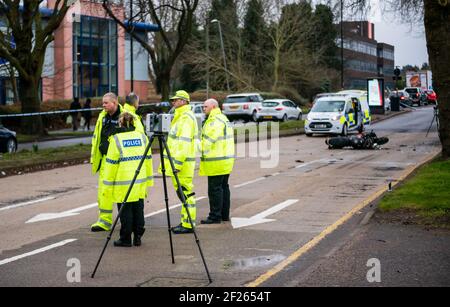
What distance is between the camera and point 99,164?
10.9 m

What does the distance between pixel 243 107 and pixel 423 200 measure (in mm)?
35101

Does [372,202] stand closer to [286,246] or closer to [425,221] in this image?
[425,221]

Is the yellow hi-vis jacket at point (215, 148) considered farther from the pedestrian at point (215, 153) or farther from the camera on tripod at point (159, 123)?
the camera on tripod at point (159, 123)

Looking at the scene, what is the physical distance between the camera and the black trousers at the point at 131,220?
31.9ft

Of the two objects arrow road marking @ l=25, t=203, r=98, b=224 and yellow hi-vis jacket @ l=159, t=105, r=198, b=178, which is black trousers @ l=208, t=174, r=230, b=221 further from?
arrow road marking @ l=25, t=203, r=98, b=224

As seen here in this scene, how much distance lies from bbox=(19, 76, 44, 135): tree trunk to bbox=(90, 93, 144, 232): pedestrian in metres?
22.7

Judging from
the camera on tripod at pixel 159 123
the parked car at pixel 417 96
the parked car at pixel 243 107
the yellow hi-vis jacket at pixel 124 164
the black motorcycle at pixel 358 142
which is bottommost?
the black motorcycle at pixel 358 142

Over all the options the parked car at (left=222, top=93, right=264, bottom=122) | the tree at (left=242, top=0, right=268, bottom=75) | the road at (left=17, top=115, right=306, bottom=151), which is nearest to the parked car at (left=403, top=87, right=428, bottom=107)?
the tree at (left=242, top=0, right=268, bottom=75)

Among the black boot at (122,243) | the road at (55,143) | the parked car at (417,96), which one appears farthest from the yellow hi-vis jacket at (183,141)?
the parked car at (417,96)

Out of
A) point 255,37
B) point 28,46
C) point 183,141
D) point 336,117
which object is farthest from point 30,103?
point 255,37

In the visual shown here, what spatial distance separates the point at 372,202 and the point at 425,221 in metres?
2.34

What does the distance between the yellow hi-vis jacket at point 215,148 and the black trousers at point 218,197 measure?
0.45ft
